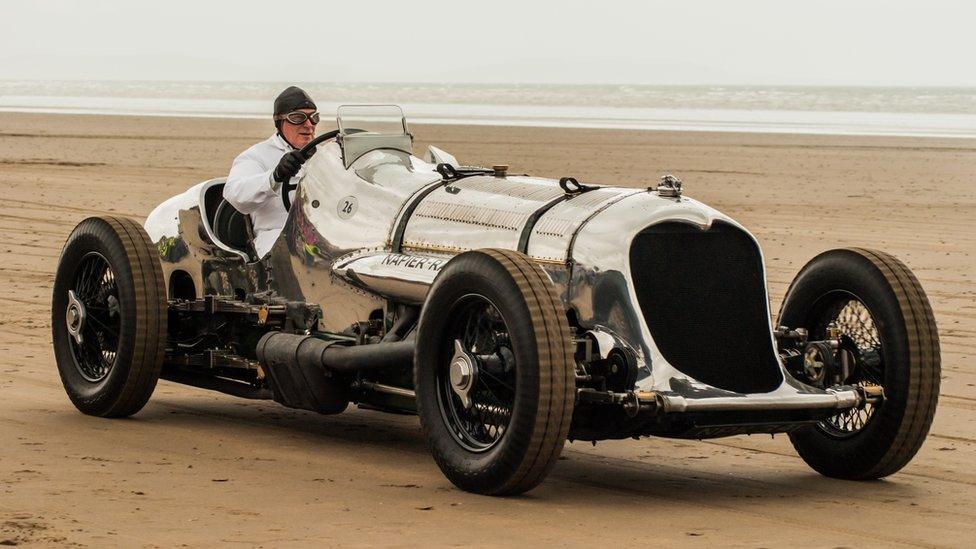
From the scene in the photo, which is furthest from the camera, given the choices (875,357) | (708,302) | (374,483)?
(875,357)

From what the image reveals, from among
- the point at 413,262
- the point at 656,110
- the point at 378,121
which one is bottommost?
the point at 413,262

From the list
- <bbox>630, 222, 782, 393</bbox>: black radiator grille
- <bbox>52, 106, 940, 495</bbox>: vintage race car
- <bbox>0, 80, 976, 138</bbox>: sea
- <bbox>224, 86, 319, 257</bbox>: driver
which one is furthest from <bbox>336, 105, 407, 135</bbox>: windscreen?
<bbox>0, 80, 976, 138</bbox>: sea

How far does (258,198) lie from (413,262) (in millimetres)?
1472

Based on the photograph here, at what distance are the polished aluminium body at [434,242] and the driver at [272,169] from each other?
0.54 feet

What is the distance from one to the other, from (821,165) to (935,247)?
13.1 metres

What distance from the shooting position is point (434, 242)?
26.4ft

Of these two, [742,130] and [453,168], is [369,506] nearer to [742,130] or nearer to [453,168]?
[453,168]

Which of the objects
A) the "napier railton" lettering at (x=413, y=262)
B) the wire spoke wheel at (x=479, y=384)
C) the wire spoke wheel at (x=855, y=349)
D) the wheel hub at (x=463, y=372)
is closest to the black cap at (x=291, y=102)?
the "napier railton" lettering at (x=413, y=262)

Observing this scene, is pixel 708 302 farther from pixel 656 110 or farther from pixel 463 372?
pixel 656 110

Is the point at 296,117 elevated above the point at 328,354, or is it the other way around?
the point at 296,117

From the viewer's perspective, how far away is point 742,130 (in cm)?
4647

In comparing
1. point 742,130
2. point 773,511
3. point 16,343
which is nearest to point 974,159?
point 742,130

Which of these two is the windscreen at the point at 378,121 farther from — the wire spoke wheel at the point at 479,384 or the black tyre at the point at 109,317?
the wire spoke wheel at the point at 479,384

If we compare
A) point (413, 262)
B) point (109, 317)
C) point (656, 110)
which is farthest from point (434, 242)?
point (656, 110)
